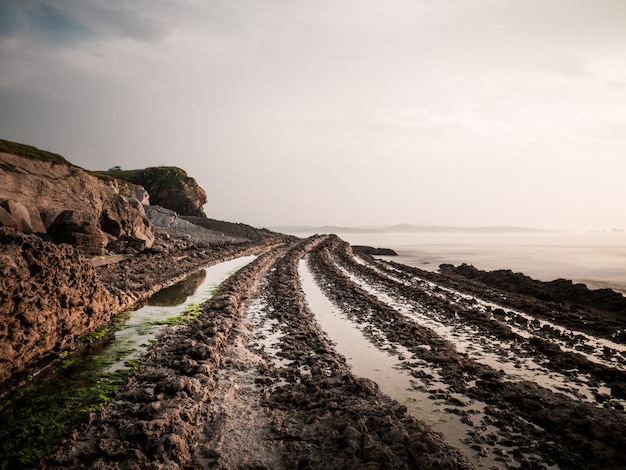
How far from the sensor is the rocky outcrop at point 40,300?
24.0ft

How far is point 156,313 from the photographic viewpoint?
12.6 m

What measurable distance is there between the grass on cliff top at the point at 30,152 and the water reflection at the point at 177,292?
72.3ft

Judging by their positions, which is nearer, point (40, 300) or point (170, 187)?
point (40, 300)

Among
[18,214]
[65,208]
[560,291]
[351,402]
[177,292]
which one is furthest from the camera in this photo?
[65,208]

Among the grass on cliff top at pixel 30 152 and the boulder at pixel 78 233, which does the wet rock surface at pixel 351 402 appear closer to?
the boulder at pixel 78 233

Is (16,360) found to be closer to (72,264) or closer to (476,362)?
(72,264)

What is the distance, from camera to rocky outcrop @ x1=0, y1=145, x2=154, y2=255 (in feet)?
76.4

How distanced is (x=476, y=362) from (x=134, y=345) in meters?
8.81

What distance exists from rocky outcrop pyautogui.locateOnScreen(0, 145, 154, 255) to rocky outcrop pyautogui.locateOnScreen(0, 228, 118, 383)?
49.6 ft

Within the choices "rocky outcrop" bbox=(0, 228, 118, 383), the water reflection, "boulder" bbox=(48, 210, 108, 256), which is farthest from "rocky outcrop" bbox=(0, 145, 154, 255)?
"rocky outcrop" bbox=(0, 228, 118, 383)

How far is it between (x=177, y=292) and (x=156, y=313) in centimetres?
417

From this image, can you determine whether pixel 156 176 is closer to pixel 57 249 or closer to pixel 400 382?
pixel 57 249

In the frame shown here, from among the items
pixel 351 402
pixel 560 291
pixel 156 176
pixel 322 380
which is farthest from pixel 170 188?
pixel 351 402

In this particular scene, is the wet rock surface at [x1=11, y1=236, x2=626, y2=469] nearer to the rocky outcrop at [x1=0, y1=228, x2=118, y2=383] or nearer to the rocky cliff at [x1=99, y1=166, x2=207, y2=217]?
the rocky outcrop at [x1=0, y1=228, x2=118, y2=383]
